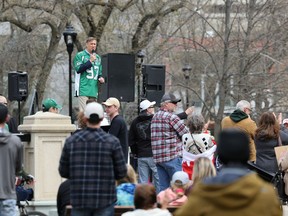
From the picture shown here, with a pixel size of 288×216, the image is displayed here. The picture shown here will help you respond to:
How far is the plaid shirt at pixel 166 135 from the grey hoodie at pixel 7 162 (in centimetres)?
429

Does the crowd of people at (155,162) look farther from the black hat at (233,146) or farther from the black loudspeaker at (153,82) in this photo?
the black loudspeaker at (153,82)

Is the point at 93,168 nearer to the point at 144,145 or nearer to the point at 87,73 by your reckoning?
the point at 144,145

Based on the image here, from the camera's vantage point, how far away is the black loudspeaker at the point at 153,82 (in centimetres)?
2616

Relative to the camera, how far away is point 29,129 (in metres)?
14.6

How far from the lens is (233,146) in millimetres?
6719

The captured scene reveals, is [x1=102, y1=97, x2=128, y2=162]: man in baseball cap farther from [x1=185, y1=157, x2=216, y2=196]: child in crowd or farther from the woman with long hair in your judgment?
[x1=185, y1=157, x2=216, y2=196]: child in crowd

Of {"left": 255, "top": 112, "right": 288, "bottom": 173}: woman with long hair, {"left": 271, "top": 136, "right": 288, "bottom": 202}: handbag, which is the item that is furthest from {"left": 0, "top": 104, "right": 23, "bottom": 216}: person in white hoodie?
{"left": 255, "top": 112, "right": 288, "bottom": 173}: woman with long hair

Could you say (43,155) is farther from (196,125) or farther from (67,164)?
(67,164)

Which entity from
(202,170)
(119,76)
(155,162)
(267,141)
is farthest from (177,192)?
(119,76)

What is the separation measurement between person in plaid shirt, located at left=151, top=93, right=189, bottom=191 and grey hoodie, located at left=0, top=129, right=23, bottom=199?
169 inches

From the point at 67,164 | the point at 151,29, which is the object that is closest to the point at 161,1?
the point at 151,29

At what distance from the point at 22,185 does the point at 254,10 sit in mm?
20468

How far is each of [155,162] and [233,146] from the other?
8.37 meters

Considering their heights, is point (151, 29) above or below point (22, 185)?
above
